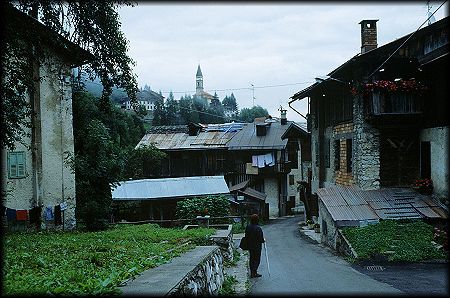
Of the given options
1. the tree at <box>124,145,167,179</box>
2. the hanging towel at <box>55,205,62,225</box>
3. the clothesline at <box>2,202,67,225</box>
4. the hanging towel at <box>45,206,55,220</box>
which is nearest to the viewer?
the clothesline at <box>2,202,67,225</box>

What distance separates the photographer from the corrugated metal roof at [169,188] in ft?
102

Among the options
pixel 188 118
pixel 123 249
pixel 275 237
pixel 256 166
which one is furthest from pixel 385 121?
pixel 188 118

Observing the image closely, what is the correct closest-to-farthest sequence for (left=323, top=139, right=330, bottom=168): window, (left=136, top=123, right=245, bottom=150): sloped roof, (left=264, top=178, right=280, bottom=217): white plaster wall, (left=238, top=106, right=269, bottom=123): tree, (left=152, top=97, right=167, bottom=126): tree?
1. (left=323, top=139, right=330, bottom=168): window
2. (left=264, top=178, right=280, bottom=217): white plaster wall
3. (left=136, top=123, right=245, bottom=150): sloped roof
4. (left=152, top=97, right=167, bottom=126): tree
5. (left=238, top=106, right=269, bottom=123): tree

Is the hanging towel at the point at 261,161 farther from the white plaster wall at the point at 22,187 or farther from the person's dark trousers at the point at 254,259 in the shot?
the person's dark trousers at the point at 254,259

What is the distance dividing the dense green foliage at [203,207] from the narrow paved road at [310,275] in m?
5.94

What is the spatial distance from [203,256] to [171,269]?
180cm

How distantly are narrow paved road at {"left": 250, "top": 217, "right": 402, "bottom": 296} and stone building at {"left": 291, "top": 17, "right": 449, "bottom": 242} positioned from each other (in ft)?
7.08

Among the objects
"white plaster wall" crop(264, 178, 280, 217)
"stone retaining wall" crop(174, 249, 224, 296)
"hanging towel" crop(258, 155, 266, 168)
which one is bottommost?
"white plaster wall" crop(264, 178, 280, 217)

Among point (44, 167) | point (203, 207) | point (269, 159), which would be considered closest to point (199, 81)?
point (269, 159)

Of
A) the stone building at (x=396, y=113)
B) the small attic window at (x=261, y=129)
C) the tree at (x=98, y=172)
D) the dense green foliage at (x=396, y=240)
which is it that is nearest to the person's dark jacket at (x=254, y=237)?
the dense green foliage at (x=396, y=240)

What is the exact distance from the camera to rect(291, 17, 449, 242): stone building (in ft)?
61.4

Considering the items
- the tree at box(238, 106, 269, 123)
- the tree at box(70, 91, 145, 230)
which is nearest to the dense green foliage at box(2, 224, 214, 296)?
the tree at box(70, 91, 145, 230)

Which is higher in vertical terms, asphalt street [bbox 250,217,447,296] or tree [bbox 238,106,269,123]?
tree [bbox 238,106,269,123]

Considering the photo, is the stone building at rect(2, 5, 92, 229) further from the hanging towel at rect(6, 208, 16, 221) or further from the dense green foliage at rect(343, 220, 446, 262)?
the dense green foliage at rect(343, 220, 446, 262)
